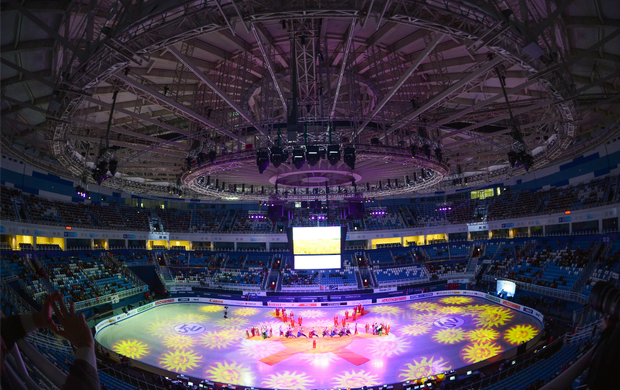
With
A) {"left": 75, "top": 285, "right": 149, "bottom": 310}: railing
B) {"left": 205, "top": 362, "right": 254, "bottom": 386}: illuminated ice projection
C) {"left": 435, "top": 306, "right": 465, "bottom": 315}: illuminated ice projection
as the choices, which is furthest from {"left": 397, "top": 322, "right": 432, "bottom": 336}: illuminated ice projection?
{"left": 75, "top": 285, "right": 149, "bottom": 310}: railing

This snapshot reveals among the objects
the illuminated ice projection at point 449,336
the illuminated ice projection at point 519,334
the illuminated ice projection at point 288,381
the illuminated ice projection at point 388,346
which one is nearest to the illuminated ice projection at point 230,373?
the illuminated ice projection at point 288,381

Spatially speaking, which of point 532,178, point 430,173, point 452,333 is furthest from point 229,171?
point 532,178

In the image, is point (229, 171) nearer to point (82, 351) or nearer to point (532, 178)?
point (82, 351)

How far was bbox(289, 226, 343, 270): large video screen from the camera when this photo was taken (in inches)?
1307

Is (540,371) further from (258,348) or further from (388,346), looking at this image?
(258,348)

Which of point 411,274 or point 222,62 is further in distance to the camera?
point 411,274

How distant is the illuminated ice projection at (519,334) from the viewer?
20.4m

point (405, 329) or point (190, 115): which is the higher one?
point (190, 115)

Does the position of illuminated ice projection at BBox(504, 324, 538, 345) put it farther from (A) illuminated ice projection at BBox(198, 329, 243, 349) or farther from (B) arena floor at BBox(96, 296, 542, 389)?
(A) illuminated ice projection at BBox(198, 329, 243, 349)

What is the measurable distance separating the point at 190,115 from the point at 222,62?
3163mm

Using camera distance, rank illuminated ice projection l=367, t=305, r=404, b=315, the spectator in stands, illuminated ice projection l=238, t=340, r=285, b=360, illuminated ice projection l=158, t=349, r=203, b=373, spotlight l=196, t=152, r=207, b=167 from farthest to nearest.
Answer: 1. illuminated ice projection l=367, t=305, r=404, b=315
2. spotlight l=196, t=152, r=207, b=167
3. illuminated ice projection l=238, t=340, r=285, b=360
4. illuminated ice projection l=158, t=349, r=203, b=373
5. the spectator in stands

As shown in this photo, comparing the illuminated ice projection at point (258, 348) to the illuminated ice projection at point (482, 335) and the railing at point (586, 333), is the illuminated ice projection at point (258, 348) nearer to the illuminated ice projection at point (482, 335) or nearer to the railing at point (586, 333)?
the illuminated ice projection at point (482, 335)

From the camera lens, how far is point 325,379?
656 inches

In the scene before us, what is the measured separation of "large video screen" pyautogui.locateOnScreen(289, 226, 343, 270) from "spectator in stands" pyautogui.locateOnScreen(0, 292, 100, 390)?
3062 centimetres
